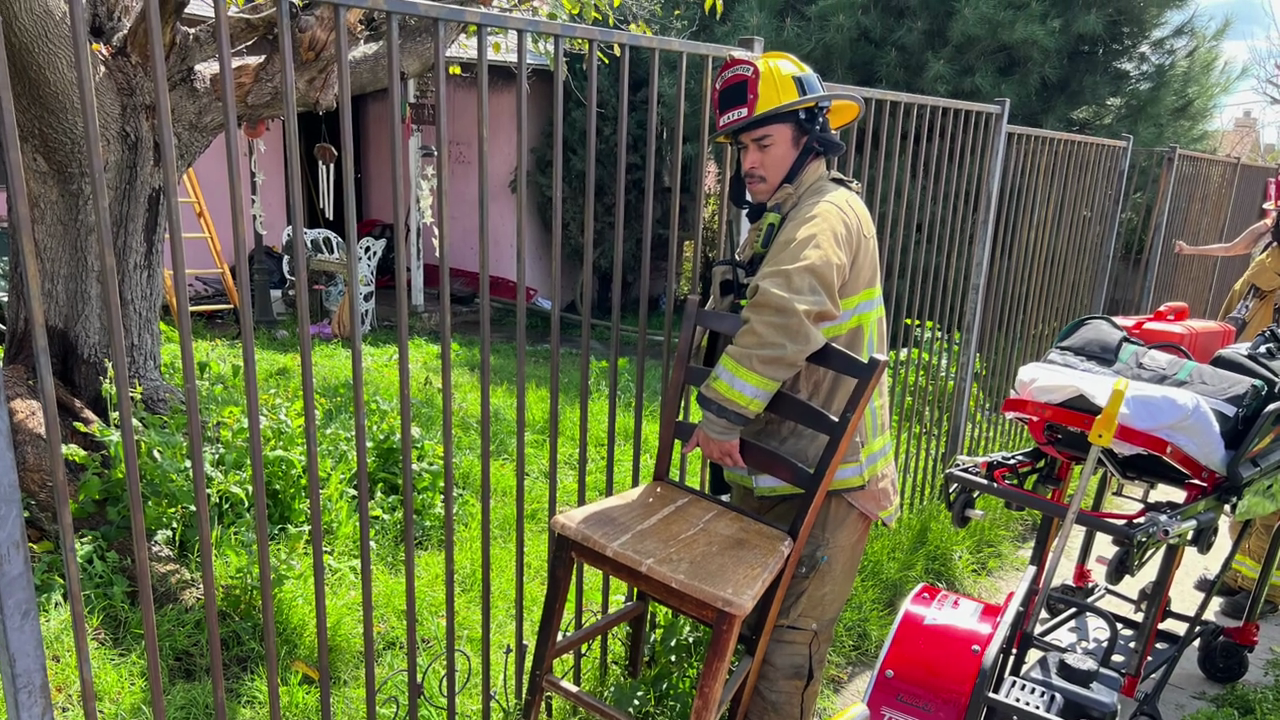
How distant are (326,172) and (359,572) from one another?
709cm

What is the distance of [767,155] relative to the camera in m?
2.41

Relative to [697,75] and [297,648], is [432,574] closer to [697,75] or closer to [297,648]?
[297,648]

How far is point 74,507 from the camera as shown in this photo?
3.14 metres

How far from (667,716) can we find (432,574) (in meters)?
1.33

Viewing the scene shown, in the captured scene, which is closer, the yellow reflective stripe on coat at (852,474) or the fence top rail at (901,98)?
the yellow reflective stripe on coat at (852,474)

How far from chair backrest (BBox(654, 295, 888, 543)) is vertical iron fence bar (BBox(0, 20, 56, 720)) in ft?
4.81

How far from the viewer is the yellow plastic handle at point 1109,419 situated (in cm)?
226

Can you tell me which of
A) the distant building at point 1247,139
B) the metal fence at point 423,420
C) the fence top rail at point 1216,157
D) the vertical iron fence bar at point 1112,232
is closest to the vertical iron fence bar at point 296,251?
the metal fence at point 423,420

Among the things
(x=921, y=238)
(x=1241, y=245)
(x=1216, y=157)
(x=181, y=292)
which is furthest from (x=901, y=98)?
(x=1216, y=157)

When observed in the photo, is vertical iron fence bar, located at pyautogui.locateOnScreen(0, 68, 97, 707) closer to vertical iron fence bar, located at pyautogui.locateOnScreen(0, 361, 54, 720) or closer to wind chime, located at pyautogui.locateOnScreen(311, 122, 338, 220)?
vertical iron fence bar, located at pyautogui.locateOnScreen(0, 361, 54, 720)

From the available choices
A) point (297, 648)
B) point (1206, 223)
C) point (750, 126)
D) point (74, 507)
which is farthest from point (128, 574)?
point (1206, 223)

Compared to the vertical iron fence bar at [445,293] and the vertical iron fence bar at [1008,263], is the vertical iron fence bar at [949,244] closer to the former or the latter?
the vertical iron fence bar at [1008,263]

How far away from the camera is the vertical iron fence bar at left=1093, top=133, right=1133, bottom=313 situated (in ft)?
18.4

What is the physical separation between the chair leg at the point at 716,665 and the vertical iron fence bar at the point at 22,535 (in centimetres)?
129
